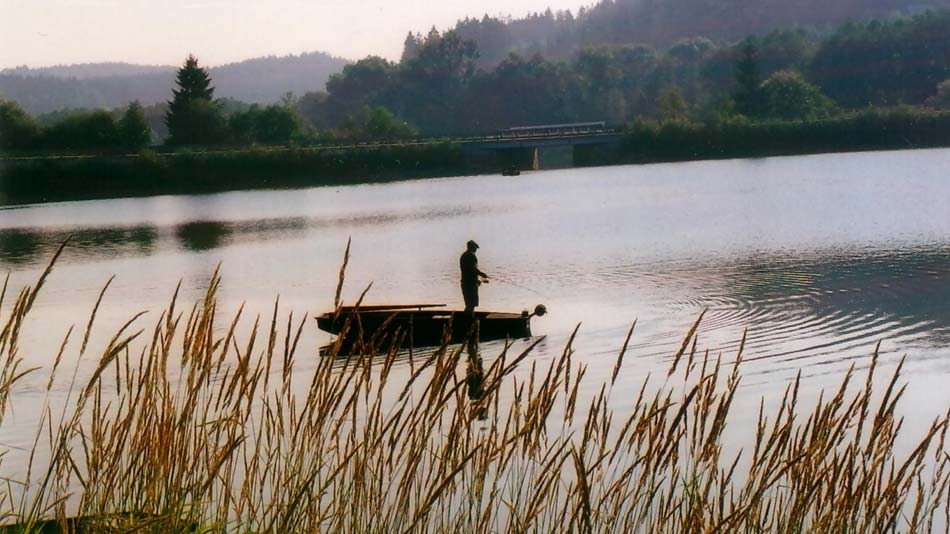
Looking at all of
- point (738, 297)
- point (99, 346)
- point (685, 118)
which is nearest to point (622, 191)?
point (685, 118)

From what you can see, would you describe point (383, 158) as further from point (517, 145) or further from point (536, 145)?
point (536, 145)

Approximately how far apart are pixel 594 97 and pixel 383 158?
70610 mm

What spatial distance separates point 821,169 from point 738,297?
257 feet

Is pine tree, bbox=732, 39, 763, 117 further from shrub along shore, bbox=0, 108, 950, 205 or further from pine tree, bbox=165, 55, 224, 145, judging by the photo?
pine tree, bbox=165, 55, 224, 145

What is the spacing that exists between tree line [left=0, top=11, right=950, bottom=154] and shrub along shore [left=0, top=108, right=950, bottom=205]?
2790 millimetres

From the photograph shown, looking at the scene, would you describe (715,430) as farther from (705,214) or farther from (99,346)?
(705,214)

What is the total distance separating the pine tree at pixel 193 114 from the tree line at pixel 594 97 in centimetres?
10

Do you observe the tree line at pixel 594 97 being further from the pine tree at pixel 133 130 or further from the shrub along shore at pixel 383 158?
the shrub along shore at pixel 383 158

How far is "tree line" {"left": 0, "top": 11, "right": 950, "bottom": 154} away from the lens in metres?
119

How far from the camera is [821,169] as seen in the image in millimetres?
104125

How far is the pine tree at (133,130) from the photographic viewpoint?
112m

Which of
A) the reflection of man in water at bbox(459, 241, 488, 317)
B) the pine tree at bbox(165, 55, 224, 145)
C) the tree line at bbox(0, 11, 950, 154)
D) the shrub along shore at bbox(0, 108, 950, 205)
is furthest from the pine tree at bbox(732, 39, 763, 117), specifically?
the reflection of man in water at bbox(459, 241, 488, 317)

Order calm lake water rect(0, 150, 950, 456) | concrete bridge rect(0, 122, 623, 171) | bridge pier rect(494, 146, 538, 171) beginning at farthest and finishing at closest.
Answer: bridge pier rect(494, 146, 538, 171), concrete bridge rect(0, 122, 623, 171), calm lake water rect(0, 150, 950, 456)

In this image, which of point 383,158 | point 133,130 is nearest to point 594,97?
point 383,158
